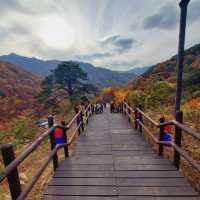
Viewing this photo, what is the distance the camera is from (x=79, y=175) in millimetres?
3855

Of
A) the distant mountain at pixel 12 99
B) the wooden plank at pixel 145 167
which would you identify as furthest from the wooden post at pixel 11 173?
the distant mountain at pixel 12 99

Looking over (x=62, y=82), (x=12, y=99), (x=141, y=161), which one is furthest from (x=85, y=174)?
(x=12, y=99)

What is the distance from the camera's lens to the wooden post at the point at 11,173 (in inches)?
91.6

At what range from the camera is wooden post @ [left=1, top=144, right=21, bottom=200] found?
233 cm

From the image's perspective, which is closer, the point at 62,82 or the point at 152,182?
the point at 152,182

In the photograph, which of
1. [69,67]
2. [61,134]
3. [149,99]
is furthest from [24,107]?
[61,134]

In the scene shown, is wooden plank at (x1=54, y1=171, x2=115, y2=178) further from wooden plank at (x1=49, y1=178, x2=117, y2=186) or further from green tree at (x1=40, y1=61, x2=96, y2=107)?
green tree at (x1=40, y1=61, x2=96, y2=107)

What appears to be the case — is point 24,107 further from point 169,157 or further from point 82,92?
point 169,157

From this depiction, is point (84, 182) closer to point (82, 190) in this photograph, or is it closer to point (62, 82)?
point (82, 190)

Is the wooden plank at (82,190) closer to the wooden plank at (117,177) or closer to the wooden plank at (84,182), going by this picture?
the wooden plank at (117,177)

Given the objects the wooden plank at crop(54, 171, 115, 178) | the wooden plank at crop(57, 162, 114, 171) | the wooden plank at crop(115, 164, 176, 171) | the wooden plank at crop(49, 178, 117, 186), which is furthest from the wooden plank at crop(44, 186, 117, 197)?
the wooden plank at crop(115, 164, 176, 171)

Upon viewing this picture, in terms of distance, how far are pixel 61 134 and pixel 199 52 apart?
48902 millimetres

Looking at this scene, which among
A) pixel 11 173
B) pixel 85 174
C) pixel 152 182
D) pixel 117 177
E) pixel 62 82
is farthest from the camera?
pixel 62 82

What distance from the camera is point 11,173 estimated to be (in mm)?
2371
